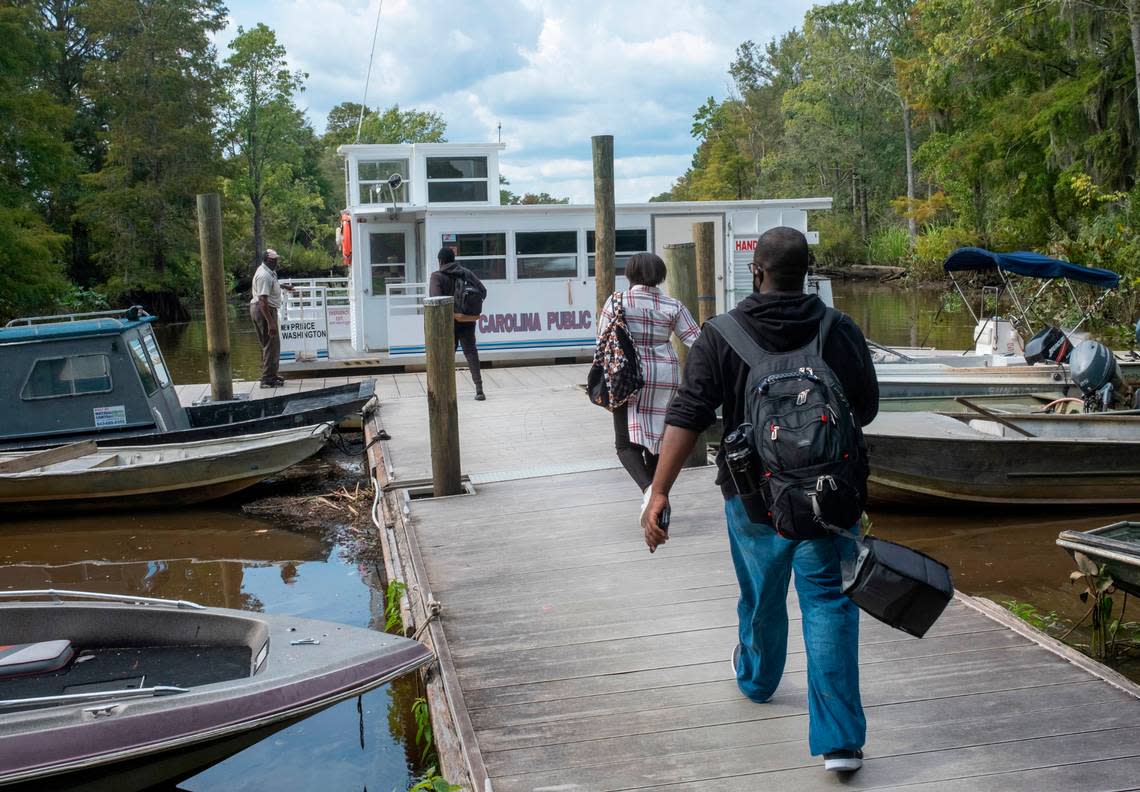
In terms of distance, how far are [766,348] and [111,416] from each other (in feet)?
31.2

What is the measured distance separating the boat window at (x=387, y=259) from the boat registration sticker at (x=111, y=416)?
700cm

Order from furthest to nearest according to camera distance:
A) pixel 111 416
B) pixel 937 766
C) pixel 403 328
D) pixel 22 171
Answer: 1. pixel 22 171
2. pixel 403 328
3. pixel 111 416
4. pixel 937 766

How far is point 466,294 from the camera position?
13.0 meters

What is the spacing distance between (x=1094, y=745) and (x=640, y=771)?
158 centimetres

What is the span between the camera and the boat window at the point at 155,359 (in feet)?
38.9

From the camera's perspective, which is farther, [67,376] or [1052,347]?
[1052,347]

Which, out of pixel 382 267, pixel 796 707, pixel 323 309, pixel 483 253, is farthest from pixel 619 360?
pixel 382 267

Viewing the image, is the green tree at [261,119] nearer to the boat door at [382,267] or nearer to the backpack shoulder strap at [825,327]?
the boat door at [382,267]

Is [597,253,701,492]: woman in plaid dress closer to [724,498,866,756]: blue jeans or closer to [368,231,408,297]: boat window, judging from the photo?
[724,498,866,756]: blue jeans

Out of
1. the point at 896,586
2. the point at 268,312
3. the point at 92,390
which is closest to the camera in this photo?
the point at 896,586

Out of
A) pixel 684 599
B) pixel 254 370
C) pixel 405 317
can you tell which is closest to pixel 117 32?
pixel 254 370

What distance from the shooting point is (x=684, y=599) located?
5.76 meters

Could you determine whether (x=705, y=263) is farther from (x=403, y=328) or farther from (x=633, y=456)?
(x=403, y=328)

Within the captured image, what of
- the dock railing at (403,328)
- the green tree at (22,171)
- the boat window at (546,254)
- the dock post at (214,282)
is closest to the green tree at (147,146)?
the green tree at (22,171)
